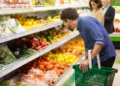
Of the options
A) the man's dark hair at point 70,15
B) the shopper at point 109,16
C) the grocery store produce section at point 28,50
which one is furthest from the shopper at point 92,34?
the shopper at point 109,16

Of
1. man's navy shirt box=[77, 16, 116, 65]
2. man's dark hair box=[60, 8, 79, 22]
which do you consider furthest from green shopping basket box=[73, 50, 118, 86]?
man's dark hair box=[60, 8, 79, 22]

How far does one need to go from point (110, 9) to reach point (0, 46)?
4095 millimetres

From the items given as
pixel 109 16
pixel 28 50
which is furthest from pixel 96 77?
pixel 109 16

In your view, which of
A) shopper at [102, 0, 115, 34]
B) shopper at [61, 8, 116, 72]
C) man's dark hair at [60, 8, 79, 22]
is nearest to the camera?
shopper at [61, 8, 116, 72]

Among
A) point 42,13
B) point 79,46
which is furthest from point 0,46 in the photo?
point 79,46

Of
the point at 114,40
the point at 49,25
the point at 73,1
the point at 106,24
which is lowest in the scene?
the point at 114,40

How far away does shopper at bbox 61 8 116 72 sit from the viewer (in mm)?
2232

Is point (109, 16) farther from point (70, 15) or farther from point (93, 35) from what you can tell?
point (93, 35)

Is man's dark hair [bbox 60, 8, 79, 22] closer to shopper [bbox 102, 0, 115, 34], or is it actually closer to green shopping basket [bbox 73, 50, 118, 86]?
green shopping basket [bbox 73, 50, 118, 86]

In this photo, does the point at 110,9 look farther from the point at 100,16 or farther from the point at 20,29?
the point at 20,29

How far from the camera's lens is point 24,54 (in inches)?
123

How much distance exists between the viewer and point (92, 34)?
227 centimetres

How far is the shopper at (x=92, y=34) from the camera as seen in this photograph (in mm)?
2232

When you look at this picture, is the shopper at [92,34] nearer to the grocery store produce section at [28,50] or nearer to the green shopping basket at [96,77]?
the green shopping basket at [96,77]
